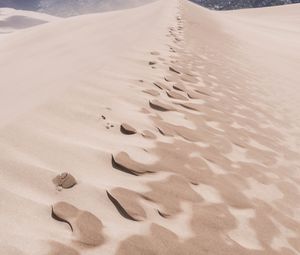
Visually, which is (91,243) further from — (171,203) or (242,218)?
(242,218)

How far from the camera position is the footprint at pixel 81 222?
5.74 ft

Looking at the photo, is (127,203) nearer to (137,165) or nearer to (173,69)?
(137,165)

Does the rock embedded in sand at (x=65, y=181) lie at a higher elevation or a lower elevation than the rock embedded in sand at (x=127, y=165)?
higher

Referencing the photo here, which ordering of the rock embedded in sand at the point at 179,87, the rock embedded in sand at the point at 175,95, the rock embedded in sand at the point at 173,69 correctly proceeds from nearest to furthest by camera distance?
the rock embedded in sand at the point at 175,95 → the rock embedded in sand at the point at 179,87 → the rock embedded in sand at the point at 173,69

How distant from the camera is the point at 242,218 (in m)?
2.27

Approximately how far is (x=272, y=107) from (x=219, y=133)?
213 centimetres

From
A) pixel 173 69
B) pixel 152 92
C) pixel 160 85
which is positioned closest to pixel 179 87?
pixel 160 85

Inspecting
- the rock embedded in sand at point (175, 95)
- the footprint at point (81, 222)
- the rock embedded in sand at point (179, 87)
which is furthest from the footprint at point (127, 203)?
the rock embedded in sand at point (179, 87)

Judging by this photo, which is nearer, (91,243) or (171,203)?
(91,243)

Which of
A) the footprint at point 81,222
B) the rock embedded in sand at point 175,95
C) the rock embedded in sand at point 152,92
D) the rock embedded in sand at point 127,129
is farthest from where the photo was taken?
the rock embedded in sand at point 175,95

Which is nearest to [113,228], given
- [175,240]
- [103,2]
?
[175,240]

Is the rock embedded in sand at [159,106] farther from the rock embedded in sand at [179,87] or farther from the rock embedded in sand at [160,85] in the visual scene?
the rock embedded in sand at [179,87]

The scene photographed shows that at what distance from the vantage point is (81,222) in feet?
6.01

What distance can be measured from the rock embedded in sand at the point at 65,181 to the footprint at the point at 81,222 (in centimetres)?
15
